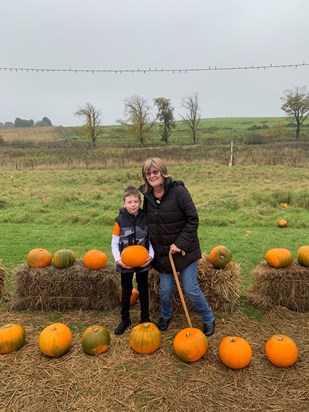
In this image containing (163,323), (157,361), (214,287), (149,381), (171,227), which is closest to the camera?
(149,381)

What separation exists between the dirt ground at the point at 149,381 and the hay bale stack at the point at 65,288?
0.69 metres

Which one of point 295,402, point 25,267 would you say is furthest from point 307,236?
point 25,267

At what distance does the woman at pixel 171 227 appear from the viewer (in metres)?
3.88

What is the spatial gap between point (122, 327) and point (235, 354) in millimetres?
1425

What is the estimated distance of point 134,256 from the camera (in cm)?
393

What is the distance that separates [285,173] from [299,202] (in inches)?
260

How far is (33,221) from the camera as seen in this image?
10.1 metres

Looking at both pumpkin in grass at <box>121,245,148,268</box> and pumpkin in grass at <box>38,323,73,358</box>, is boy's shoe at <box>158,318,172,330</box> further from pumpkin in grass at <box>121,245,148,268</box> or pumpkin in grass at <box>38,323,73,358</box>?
pumpkin in grass at <box>38,323,73,358</box>

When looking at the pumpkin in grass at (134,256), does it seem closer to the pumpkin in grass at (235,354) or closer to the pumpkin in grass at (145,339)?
the pumpkin in grass at (145,339)

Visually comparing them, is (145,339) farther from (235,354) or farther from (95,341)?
(235,354)

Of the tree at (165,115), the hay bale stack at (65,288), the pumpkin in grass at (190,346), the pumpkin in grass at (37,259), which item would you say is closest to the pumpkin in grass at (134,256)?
the pumpkin in grass at (190,346)

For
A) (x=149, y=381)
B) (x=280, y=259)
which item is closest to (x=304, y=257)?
(x=280, y=259)

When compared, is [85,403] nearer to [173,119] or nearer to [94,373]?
[94,373]

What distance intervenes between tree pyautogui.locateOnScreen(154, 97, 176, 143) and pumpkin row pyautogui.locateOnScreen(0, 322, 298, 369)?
4926 cm
